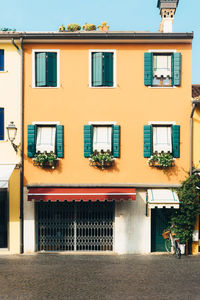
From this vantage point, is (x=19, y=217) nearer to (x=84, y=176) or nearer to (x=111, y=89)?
(x=84, y=176)

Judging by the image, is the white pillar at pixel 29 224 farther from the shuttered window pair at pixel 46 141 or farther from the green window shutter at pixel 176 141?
the green window shutter at pixel 176 141

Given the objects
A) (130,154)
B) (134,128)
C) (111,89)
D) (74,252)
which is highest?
(111,89)

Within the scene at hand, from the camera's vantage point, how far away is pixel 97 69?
594 inches

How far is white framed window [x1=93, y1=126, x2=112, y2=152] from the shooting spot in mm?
15102

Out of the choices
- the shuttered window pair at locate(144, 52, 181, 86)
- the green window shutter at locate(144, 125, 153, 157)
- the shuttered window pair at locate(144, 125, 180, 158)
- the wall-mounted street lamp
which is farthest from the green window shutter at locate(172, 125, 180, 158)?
the wall-mounted street lamp

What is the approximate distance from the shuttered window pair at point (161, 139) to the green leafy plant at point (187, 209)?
1428mm

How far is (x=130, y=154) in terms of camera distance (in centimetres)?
1520

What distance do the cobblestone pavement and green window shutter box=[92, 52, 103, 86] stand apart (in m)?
7.91

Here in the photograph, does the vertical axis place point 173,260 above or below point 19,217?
below

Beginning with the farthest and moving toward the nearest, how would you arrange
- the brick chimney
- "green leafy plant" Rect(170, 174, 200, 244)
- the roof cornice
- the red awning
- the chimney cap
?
1. the chimney cap
2. the brick chimney
3. the roof cornice
4. "green leafy plant" Rect(170, 174, 200, 244)
5. the red awning

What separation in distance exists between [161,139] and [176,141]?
68 cm

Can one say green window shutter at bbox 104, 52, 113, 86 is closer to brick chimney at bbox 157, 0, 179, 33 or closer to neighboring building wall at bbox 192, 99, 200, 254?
brick chimney at bbox 157, 0, 179, 33

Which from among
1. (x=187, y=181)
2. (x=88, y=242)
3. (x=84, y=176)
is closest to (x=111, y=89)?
(x=84, y=176)

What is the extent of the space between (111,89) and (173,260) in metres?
8.06
